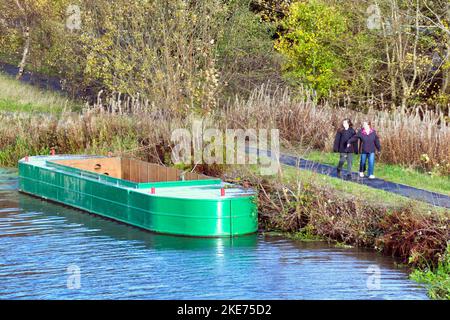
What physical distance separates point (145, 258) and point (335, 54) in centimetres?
2128

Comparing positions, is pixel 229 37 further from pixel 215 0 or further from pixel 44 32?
pixel 44 32

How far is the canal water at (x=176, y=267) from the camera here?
1631cm

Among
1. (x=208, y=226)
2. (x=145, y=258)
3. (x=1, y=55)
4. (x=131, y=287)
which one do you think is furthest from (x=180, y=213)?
(x=1, y=55)

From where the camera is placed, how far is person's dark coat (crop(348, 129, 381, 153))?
24.2 metres

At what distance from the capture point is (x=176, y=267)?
18031 mm

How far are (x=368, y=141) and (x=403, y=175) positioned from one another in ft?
3.93

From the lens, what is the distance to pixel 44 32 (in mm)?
48250

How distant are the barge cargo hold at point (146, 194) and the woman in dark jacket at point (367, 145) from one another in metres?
3.90

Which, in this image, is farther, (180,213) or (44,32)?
(44,32)

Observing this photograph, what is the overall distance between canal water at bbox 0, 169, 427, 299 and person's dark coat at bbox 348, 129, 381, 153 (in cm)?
460

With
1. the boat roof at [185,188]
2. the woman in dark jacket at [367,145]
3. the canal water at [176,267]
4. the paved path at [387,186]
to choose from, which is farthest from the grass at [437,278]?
the woman in dark jacket at [367,145]

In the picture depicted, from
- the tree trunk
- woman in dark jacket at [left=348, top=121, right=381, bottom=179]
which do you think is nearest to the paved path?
woman in dark jacket at [left=348, top=121, right=381, bottom=179]

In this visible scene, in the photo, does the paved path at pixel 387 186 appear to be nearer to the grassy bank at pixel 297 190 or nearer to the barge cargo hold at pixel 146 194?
the grassy bank at pixel 297 190

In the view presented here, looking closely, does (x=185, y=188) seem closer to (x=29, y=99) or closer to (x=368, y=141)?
(x=368, y=141)
